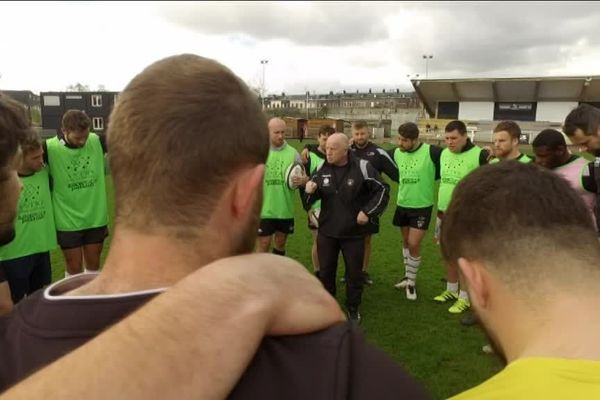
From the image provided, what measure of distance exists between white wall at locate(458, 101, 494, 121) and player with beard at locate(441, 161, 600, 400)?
66.3 metres

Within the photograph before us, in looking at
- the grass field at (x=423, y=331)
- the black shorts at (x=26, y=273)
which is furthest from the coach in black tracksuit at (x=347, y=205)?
the black shorts at (x=26, y=273)

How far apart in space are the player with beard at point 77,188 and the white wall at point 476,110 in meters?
63.1

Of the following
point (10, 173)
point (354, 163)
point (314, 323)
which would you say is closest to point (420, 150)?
point (354, 163)

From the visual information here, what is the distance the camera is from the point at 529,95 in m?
62.2

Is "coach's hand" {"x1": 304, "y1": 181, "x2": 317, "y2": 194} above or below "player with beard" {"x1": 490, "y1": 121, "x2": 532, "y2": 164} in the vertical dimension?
below

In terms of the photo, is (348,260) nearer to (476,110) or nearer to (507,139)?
(507,139)

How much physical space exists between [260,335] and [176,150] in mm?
429

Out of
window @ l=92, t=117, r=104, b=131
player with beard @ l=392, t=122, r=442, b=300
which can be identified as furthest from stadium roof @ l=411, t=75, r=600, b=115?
player with beard @ l=392, t=122, r=442, b=300

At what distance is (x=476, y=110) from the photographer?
213 ft

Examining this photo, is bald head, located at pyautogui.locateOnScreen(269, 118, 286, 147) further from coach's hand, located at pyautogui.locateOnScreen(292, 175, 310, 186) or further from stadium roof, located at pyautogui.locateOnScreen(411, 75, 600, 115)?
stadium roof, located at pyautogui.locateOnScreen(411, 75, 600, 115)

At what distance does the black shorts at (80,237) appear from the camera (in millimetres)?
5922

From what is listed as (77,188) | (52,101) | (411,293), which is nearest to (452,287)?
(411,293)

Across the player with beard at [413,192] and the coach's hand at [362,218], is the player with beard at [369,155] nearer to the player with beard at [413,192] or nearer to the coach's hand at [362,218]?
the player with beard at [413,192]

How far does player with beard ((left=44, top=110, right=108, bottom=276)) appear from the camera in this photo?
5.77 metres
